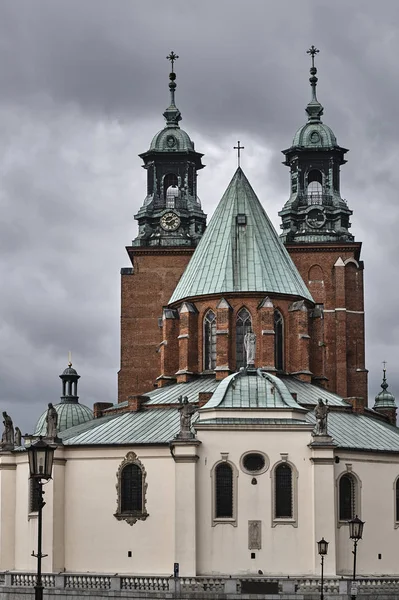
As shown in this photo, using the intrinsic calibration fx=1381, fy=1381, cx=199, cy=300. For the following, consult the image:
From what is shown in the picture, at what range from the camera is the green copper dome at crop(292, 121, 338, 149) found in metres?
94.8

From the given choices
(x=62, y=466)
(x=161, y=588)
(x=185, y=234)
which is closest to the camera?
(x=161, y=588)

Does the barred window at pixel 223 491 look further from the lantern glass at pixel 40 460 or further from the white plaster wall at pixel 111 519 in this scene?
the lantern glass at pixel 40 460

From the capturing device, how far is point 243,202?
7962cm

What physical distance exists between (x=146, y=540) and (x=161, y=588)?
692 cm

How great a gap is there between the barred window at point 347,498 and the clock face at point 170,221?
103ft

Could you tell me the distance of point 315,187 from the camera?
94375 mm

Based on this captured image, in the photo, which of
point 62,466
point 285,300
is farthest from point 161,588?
point 285,300

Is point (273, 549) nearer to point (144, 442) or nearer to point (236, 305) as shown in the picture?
point (144, 442)

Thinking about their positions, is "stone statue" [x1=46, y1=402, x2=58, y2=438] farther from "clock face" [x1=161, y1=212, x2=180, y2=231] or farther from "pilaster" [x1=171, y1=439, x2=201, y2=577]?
"clock face" [x1=161, y1=212, x2=180, y2=231]

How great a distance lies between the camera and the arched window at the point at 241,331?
7438cm

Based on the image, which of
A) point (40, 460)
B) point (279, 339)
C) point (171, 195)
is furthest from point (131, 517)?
point (171, 195)

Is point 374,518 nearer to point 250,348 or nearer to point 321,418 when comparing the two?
point 321,418

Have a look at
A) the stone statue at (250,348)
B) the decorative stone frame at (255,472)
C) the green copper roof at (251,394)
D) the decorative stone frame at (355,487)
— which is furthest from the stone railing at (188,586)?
the stone statue at (250,348)

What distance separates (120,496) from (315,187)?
3463 cm
